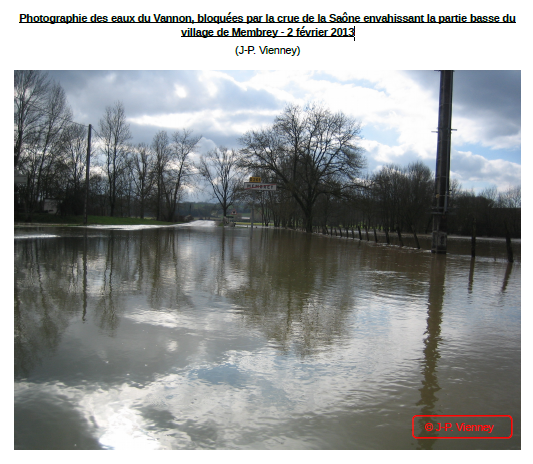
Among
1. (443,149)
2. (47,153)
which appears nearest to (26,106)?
(47,153)

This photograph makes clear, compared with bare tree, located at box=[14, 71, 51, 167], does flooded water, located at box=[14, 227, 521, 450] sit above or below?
below

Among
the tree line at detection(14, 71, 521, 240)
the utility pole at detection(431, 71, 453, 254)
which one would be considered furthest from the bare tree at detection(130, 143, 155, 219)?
the utility pole at detection(431, 71, 453, 254)

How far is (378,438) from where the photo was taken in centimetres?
262

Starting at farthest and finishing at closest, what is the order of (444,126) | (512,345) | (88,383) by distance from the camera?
(444,126)
(512,345)
(88,383)

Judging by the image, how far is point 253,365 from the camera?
3.62 metres

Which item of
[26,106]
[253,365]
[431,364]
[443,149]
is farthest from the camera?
[26,106]

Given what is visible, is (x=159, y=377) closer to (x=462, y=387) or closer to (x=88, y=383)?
(x=88, y=383)

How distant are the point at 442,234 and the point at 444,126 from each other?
4411 mm

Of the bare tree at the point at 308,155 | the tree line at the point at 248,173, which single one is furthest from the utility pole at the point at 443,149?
the bare tree at the point at 308,155

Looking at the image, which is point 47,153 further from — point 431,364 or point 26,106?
point 431,364

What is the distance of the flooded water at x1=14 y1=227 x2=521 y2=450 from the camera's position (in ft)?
8.73

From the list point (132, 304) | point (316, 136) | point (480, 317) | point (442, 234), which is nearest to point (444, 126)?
→ point (442, 234)

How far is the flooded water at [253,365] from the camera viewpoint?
266 cm

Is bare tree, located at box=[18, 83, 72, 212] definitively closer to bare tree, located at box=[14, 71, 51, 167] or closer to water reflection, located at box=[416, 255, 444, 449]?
bare tree, located at box=[14, 71, 51, 167]
